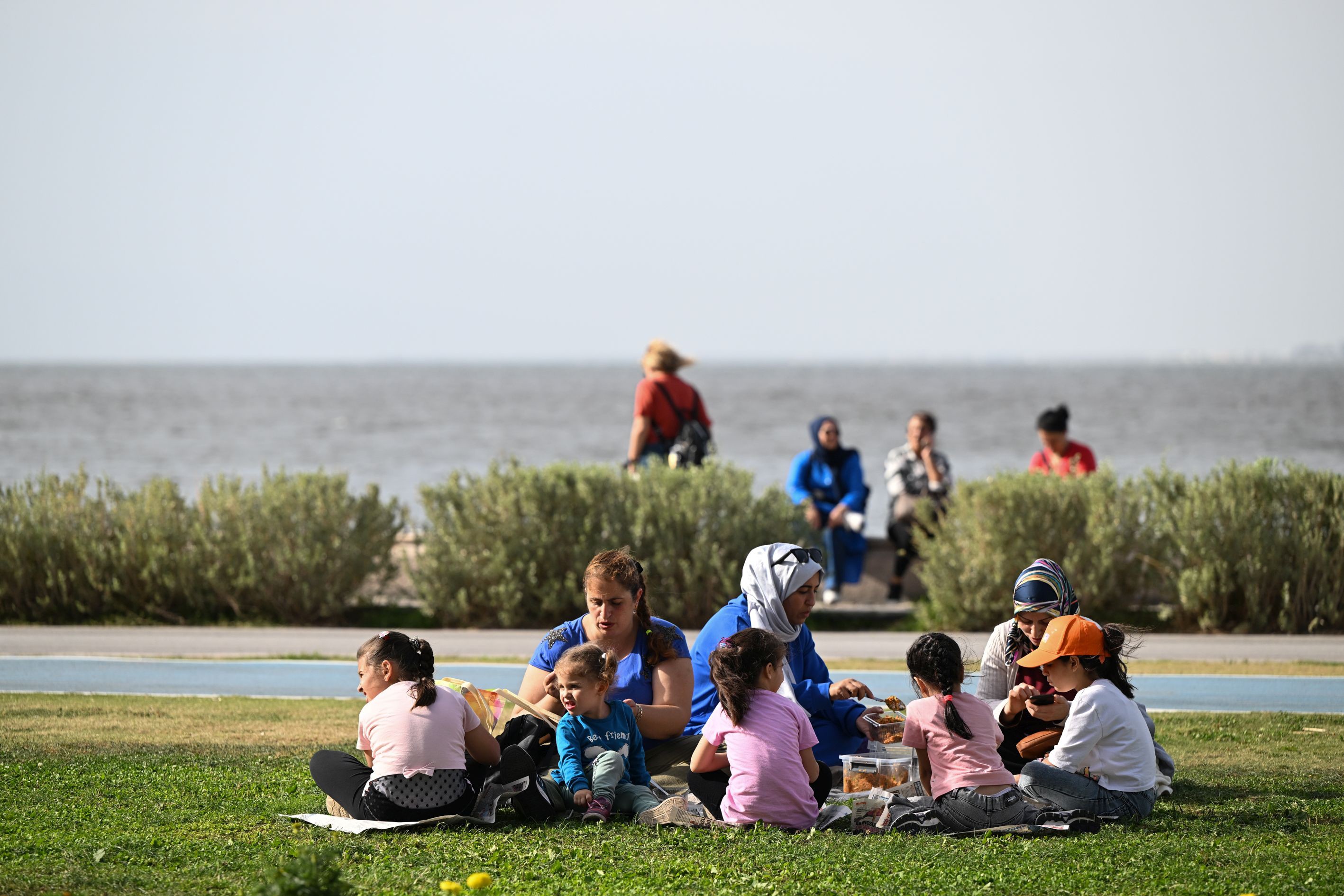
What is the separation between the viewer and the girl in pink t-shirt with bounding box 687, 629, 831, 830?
5.46 m

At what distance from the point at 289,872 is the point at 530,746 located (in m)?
2.38

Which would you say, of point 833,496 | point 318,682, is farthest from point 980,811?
point 833,496

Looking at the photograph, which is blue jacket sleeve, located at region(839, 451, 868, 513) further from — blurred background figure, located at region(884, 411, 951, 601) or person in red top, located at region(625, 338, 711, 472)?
person in red top, located at region(625, 338, 711, 472)

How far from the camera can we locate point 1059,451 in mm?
13031

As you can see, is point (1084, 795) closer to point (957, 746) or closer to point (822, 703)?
point (957, 746)

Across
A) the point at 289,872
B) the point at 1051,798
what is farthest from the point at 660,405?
the point at 289,872

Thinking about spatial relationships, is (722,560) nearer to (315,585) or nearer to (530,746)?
(315,585)

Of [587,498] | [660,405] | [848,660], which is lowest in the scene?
[848,660]

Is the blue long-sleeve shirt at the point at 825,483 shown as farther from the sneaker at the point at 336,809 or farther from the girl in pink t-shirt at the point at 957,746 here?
the sneaker at the point at 336,809

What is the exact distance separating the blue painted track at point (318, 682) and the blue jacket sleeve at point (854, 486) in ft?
10.6

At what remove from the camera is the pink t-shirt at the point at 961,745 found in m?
5.48

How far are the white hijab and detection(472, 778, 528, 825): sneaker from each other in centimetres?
119

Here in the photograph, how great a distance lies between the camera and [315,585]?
12523 mm

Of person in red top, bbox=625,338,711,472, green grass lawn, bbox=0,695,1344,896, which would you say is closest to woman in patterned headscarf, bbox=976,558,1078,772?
green grass lawn, bbox=0,695,1344,896
